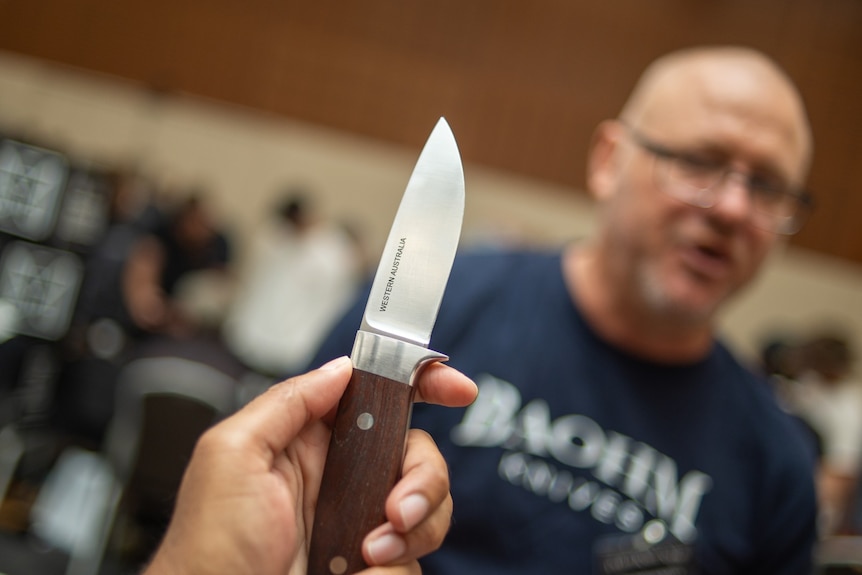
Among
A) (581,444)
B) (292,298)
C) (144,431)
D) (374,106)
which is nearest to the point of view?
(581,444)

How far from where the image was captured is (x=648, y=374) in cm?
100

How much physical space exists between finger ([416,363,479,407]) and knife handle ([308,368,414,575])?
0.01 metres

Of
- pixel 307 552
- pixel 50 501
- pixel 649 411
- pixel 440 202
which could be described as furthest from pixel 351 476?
pixel 50 501

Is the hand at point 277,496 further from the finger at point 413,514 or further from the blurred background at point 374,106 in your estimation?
the blurred background at point 374,106

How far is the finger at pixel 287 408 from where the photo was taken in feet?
1.46

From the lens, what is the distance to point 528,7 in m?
4.84

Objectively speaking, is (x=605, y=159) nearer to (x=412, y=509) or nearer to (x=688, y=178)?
(x=688, y=178)

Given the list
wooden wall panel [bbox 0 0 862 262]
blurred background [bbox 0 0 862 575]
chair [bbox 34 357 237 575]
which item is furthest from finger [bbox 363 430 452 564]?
wooden wall panel [bbox 0 0 862 262]

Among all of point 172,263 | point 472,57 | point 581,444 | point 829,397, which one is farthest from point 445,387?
point 472,57

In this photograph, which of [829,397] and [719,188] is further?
[829,397]

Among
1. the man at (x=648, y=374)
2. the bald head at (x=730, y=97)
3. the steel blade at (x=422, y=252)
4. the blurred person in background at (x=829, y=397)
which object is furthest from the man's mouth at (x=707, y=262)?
the blurred person in background at (x=829, y=397)

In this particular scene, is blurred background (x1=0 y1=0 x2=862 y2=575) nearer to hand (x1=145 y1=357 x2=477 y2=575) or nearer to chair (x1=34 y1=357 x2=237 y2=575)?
chair (x1=34 y1=357 x2=237 y2=575)

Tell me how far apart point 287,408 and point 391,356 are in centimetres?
8

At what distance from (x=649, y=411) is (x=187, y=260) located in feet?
Answer: 11.8
